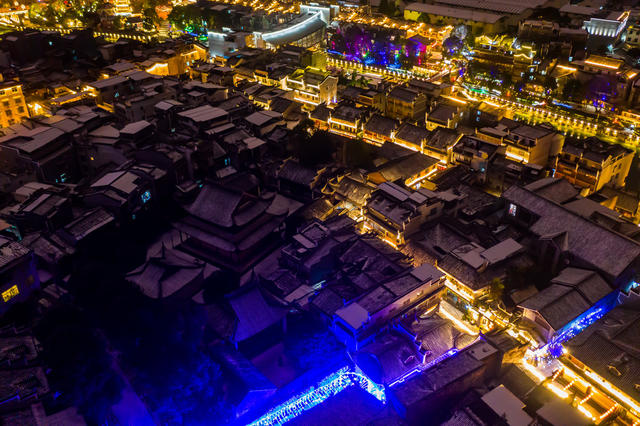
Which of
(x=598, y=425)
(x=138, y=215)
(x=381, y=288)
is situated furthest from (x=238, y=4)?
(x=598, y=425)

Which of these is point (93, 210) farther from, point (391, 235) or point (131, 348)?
point (391, 235)

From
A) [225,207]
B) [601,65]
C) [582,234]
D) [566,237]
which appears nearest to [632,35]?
[601,65]

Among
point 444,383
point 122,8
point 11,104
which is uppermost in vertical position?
point 122,8

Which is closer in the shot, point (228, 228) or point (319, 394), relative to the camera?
point (319, 394)

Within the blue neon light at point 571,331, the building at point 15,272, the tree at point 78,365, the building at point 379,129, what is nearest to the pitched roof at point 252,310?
the tree at point 78,365

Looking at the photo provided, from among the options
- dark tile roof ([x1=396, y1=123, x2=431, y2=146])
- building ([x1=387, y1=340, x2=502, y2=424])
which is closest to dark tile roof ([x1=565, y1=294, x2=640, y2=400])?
building ([x1=387, y1=340, x2=502, y2=424])

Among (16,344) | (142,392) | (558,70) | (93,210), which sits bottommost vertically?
(142,392)

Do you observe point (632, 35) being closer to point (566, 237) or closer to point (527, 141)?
point (527, 141)
